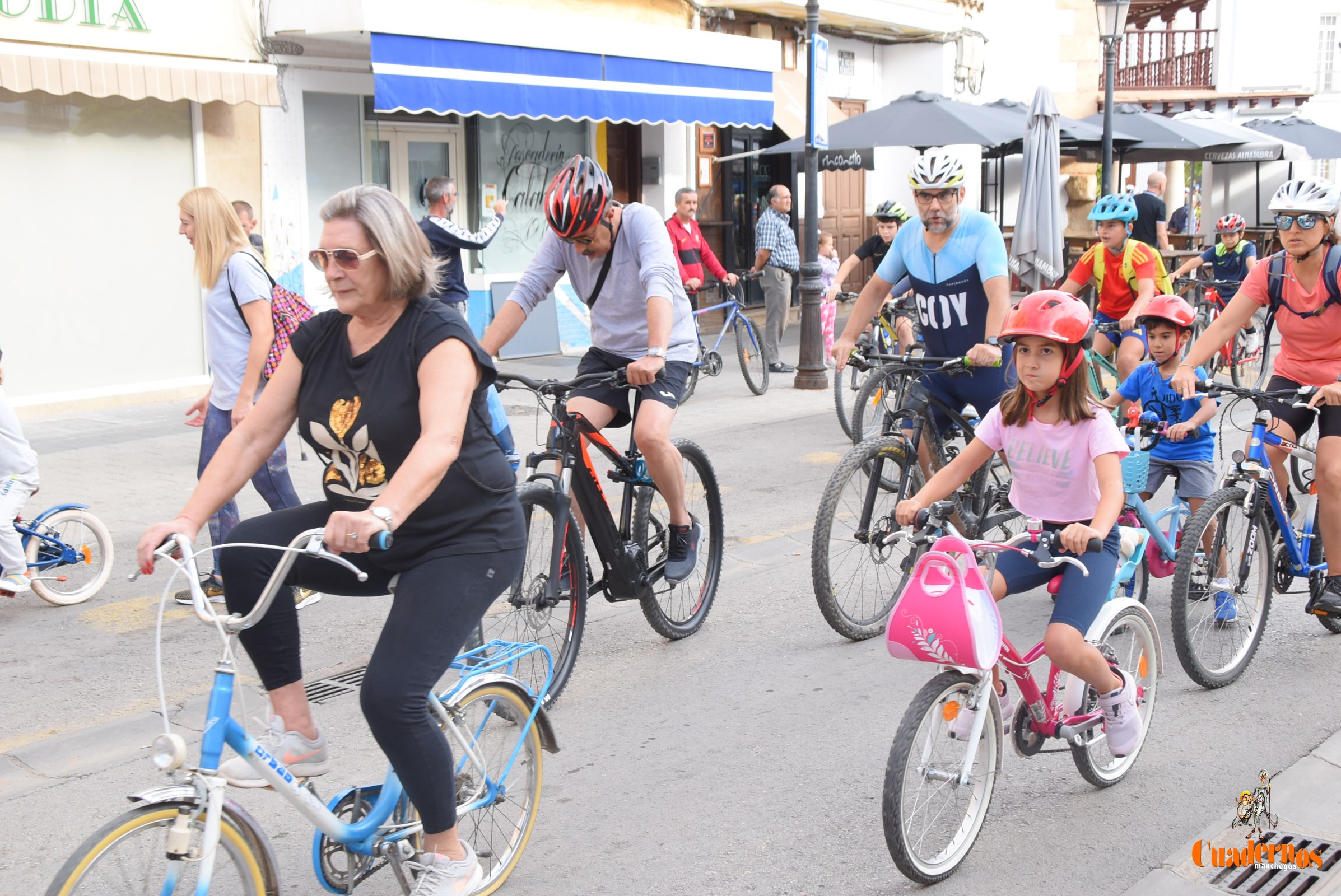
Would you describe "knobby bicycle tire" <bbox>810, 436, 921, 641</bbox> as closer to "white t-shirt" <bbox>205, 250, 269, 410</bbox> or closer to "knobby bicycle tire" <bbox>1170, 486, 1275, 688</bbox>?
"knobby bicycle tire" <bbox>1170, 486, 1275, 688</bbox>

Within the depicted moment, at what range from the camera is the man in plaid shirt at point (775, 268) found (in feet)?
45.5

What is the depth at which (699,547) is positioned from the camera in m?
5.57

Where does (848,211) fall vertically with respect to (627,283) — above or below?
above

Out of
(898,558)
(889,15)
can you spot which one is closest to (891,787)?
(898,558)

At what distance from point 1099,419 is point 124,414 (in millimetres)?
9862

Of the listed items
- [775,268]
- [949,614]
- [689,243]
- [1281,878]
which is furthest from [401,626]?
[775,268]

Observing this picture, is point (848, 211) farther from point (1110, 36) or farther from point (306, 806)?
point (306, 806)

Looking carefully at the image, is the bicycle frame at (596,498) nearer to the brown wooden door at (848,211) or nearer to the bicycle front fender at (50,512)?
the bicycle front fender at (50,512)

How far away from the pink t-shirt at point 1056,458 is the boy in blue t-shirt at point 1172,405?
1.66 meters

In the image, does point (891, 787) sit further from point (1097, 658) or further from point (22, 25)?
point (22, 25)

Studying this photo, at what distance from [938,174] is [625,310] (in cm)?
164

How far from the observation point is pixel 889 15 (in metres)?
20.2

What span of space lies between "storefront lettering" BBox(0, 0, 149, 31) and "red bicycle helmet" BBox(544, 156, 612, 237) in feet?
26.5

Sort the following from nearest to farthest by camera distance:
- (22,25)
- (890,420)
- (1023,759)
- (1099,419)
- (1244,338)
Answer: (1099,419), (1023,759), (890,420), (22,25), (1244,338)
